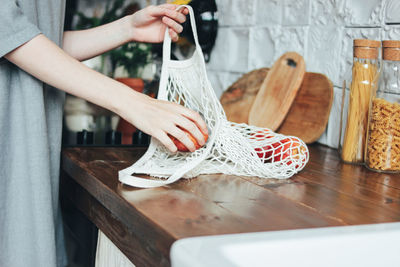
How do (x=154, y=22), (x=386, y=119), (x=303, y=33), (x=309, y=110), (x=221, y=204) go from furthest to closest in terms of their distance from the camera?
1. (x=303, y=33)
2. (x=309, y=110)
3. (x=154, y=22)
4. (x=386, y=119)
5. (x=221, y=204)

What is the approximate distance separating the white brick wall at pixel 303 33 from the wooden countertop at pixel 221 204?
357 millimetres

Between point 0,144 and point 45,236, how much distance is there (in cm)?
21

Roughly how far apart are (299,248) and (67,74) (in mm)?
538

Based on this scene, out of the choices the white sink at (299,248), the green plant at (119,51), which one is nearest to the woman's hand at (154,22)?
the green plant at (119,51)

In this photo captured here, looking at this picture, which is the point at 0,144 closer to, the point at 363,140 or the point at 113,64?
the point at 113,64

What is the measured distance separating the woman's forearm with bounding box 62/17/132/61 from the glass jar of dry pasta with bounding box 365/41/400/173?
62 centimetres

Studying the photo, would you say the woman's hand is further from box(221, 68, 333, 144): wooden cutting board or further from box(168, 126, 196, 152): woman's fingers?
box(221, 68, 333, 144): wooden cutting board

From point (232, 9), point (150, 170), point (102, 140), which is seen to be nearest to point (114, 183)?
point (150, 170)

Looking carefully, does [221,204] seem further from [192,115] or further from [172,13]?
[172,13]

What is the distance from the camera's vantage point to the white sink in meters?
0.52

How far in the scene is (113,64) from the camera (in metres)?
1.39

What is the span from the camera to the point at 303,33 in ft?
4.67

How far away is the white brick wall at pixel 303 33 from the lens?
1184 millimetres

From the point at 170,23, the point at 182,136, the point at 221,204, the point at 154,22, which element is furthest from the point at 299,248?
the point at 154,22
